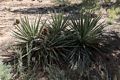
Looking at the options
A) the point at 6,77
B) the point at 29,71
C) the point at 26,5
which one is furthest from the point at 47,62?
the point at 26,5

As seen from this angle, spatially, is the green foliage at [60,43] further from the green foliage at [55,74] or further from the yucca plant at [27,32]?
the green foliage at [55,74]

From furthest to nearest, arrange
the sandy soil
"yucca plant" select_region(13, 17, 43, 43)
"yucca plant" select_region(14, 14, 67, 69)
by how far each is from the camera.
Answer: the sandy soil
"yucca plant" select_region(13, 17, 43, 43)
"yucca plant" select_region(14, 14, 67, 69)

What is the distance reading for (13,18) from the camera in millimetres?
10984

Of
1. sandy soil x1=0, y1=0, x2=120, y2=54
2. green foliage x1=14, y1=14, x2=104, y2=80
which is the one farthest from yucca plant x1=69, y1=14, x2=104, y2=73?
sandy soil x1=0, y1=0, x2=120, y2=54

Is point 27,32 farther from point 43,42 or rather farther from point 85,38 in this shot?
point 85,38

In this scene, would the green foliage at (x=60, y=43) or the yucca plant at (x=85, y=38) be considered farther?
the yucca plant at (x=85, y=38)

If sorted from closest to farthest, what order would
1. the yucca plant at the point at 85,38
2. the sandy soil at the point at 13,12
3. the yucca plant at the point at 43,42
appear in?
the yucca plant at the point at 43,42 → the yucca plant at the point at 85,38 → the sandy soil at the point at 13,12

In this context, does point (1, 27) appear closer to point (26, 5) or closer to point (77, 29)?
point (77, 29)

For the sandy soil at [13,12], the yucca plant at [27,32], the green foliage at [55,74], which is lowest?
the green foliage at [55,74]

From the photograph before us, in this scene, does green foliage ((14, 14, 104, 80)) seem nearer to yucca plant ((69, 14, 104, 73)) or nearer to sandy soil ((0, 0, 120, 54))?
yucca plant ((69, 14, 104, 73))

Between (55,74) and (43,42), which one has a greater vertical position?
(43,42)

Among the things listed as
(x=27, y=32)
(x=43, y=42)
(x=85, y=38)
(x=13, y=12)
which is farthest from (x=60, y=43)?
(x=13, y=12)

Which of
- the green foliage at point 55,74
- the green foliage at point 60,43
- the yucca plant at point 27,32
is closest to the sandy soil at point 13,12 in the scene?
the yucca plant at point 27,32

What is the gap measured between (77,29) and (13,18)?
10.9 ft
